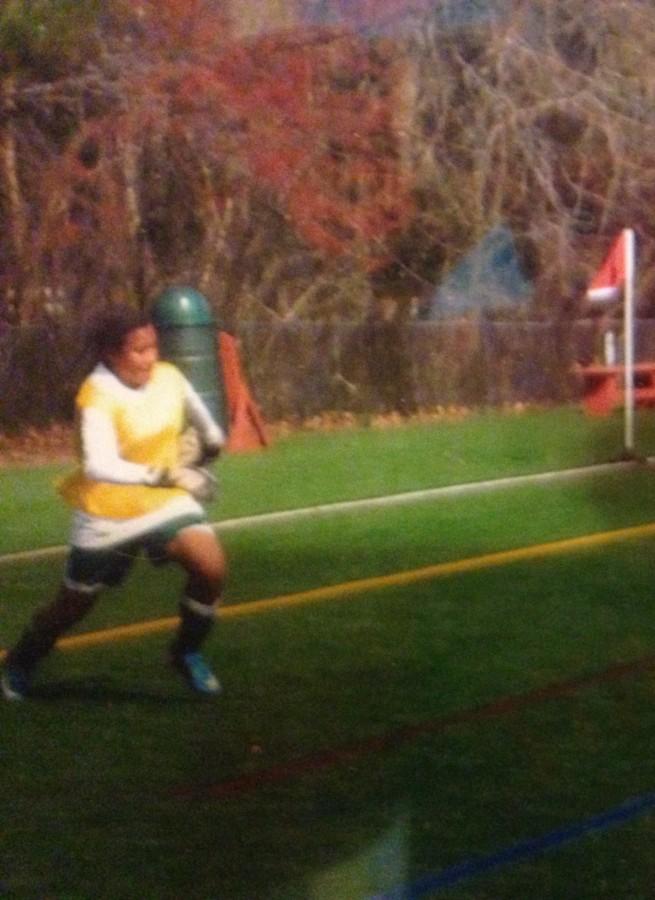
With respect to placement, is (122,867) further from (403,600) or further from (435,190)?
(435,190)

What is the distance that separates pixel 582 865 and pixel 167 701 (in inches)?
110

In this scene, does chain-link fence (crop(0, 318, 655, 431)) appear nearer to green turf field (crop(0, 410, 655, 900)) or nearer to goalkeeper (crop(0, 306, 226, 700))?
green turf field (crop(0, 410, 655, 900))

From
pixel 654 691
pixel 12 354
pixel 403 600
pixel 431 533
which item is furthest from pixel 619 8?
pixel 654 691

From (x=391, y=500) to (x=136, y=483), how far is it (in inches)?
326

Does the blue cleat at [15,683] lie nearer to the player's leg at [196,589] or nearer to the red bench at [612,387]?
the player's leg at [196,589]

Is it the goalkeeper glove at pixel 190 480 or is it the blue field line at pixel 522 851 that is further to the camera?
the goalkeeper glove at pixel 190 480

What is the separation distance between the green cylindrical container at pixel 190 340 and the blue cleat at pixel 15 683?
10766mm

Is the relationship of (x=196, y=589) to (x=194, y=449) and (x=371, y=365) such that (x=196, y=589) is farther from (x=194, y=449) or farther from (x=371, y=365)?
(x=371, y=365)

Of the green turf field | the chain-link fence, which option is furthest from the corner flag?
the chain-link fence

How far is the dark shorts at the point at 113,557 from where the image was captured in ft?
25.3

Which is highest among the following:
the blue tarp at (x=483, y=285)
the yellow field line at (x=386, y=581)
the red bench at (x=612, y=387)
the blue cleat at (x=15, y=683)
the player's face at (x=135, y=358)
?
the player's face at (x=135, y=358)

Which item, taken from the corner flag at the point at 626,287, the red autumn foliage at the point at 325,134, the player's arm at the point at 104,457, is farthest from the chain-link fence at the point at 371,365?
the player's arm at the point at 104,457

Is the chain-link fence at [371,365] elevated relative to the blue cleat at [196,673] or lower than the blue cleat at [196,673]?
lower

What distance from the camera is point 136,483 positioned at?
7551 millimetres
